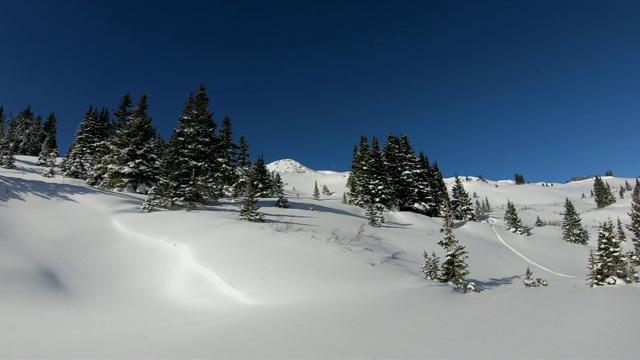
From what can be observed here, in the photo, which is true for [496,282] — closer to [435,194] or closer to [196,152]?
[196,152]

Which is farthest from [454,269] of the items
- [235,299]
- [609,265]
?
[235,299]

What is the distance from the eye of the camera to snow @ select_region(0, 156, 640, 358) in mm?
5168

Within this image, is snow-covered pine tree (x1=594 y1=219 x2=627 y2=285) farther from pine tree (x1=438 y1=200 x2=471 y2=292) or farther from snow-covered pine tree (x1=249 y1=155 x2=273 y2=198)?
snow-covered pine tree (x1=249 y1=155 x2=273 y2=198)

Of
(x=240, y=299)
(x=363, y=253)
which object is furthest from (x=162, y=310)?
(x=363, y=253)

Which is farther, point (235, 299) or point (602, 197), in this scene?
point (602, 197)

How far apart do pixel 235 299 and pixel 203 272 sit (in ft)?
6.44

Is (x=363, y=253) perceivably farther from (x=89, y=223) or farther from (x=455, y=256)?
(x=89, y=223)

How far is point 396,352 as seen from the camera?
4.78 m

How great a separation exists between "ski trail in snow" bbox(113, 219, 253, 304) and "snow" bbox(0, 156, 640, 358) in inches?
1.5

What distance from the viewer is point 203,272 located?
30.8ft

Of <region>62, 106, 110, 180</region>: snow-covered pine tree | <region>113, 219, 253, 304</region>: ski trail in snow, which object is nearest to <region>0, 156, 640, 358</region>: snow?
<region>113, 219, 253, 304</region>: ski trail in snow

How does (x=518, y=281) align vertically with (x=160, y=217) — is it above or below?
below

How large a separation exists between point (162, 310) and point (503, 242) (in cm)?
2964

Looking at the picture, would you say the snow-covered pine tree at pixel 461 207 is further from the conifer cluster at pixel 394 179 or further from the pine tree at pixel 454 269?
the pine tree at pixel 454 269
